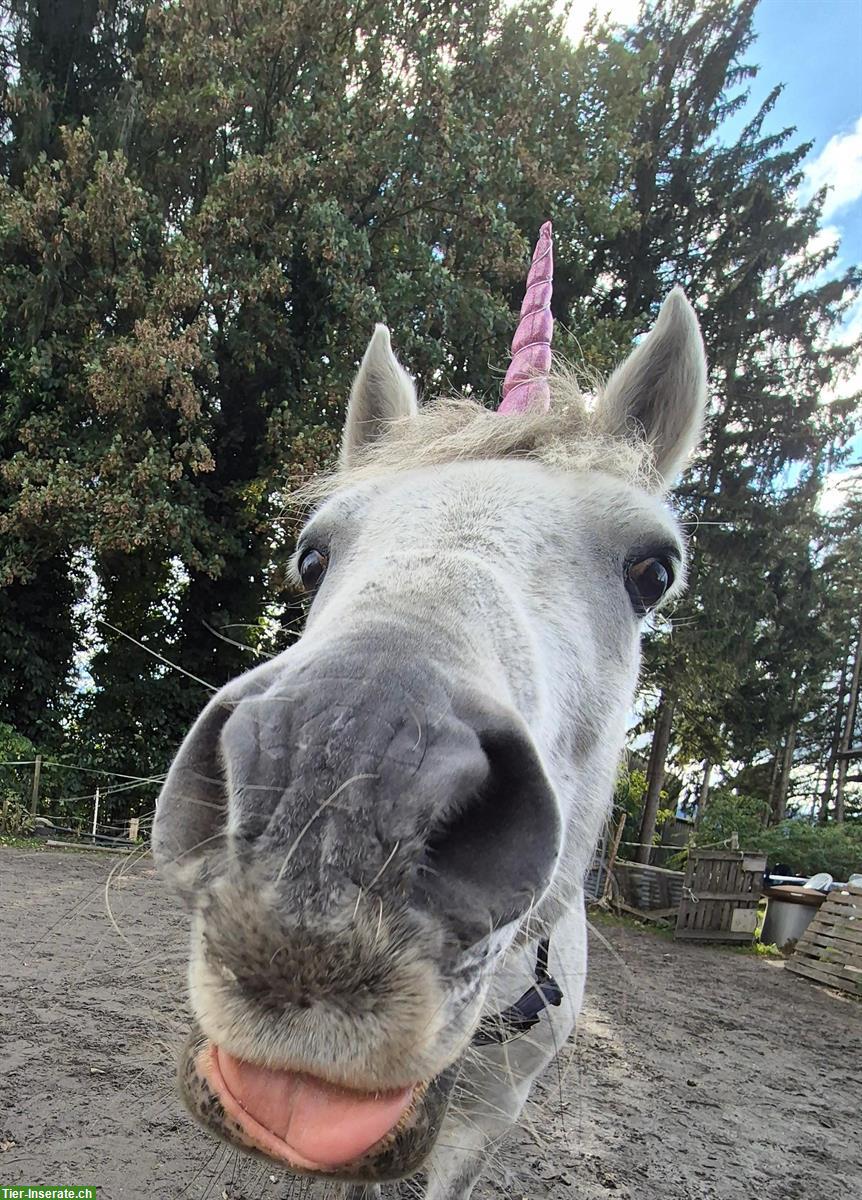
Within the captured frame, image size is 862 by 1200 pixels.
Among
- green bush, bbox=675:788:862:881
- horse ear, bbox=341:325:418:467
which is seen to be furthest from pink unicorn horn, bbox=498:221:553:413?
green bush, bbox=675:788:862:881

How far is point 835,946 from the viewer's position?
10.2 metres

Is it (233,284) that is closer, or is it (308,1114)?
(308,1114)

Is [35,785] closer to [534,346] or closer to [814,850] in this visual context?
[534,346]

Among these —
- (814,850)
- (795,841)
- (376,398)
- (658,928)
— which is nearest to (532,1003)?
(376,398)

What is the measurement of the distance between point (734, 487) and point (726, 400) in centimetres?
237

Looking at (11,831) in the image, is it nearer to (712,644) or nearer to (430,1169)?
(430,1169)

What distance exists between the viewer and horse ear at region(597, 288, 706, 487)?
2.69 metres

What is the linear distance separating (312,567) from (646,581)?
3.62 ft

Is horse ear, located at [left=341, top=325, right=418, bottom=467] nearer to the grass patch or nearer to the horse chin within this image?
the horse chin

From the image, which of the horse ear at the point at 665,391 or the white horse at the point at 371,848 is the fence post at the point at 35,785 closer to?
the horse ear at the point at 665,391

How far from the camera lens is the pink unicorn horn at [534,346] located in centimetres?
293

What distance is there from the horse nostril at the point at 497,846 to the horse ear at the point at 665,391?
185cm

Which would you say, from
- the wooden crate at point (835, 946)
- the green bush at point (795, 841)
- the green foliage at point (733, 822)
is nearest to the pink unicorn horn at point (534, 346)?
the wooden crate at point (835, 946)

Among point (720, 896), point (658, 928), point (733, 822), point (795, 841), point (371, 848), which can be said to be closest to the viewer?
point (371, 848)
